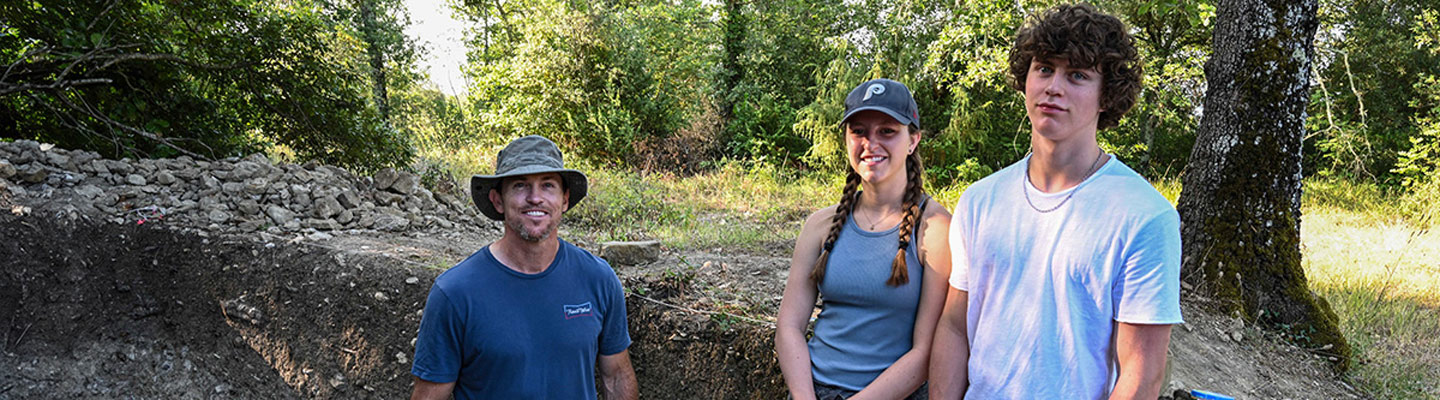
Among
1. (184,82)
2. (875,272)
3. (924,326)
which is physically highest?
(875,272)

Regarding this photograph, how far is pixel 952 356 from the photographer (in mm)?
1841

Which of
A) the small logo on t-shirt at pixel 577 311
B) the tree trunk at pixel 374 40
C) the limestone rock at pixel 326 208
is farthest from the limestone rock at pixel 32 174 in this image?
the tree trunk at pixel 374 40

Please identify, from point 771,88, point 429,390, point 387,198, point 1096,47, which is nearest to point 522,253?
point 429,390

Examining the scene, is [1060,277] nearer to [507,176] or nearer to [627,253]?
[507,176]

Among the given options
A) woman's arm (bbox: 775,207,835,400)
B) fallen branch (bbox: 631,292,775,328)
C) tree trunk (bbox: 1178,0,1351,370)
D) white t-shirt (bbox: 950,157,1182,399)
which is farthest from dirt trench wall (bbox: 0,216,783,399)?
tree trunk (bbox: 1178,0,1351,370)

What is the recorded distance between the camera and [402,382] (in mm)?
4219

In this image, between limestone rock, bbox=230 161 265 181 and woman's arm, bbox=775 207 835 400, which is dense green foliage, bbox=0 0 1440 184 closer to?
limestone rock, bbox=230 161 265 181

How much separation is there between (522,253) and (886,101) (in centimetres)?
112

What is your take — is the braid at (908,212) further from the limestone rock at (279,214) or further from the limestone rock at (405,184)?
the limestone rock at (405,184)

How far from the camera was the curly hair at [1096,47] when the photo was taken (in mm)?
1564

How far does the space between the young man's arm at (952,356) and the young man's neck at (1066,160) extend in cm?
35

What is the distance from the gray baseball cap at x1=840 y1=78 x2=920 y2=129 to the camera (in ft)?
6.26

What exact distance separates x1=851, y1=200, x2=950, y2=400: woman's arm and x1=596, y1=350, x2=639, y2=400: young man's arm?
874mm

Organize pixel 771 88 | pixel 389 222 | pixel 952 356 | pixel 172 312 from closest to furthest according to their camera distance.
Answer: pixel 952 356
pixel 172 312
pixel 389 222
pixel 771 88
